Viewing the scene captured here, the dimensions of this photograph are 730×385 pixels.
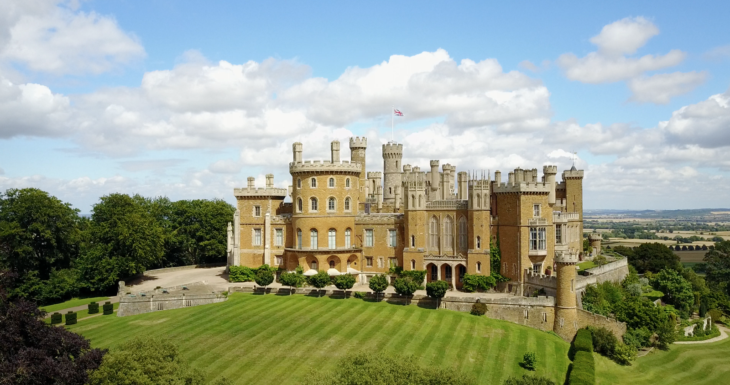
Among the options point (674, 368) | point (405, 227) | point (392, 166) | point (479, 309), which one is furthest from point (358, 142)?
point (674, 368)

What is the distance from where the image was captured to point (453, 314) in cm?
4484

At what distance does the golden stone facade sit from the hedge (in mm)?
8287

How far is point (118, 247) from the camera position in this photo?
57094 mm

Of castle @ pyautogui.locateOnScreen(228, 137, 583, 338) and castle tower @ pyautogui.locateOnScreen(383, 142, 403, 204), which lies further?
castle tower @ pyautogui.locateOnScreen(383, 142, 403, 204)

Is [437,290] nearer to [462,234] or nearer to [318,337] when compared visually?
[462,234]

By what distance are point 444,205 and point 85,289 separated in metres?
39.7

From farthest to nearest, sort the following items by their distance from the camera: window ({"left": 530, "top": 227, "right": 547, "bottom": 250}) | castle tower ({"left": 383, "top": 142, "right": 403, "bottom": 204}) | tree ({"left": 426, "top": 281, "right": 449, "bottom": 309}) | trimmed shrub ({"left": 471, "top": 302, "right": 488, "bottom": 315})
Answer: castle tower ({"left": 383, "top": 142, "right": 403, "bottom": 204}), window ({"left": 530, "top": 227, "right": 547, "bottom": 250}), tree ({"left": 426, "top": 281, "right": 449, "bottom": 309}), trimmed shrub ({"left": 471, "top": 302, "right": 488, "bottom": 315})

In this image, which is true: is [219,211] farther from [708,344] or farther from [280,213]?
[708,344]

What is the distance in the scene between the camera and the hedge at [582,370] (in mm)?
34403

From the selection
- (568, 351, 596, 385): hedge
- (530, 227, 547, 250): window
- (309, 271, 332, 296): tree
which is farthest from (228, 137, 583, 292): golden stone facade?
(568, 351, 596, 385): hedge

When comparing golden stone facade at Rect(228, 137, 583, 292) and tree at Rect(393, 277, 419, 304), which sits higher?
golden stone facade at Rect(228, 137, 583, 292)

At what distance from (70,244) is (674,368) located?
6238cm

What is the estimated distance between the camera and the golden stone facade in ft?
163

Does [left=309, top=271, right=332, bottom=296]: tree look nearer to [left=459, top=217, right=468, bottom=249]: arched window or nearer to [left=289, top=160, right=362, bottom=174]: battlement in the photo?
[left=289, top=160, right=362, bottom=174]: battlement
